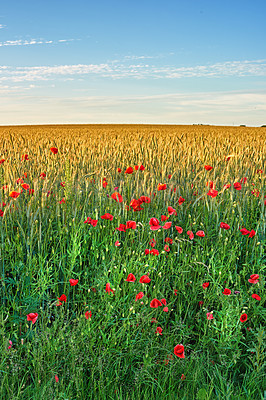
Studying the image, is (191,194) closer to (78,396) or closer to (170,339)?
(170,339)

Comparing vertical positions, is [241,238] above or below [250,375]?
above

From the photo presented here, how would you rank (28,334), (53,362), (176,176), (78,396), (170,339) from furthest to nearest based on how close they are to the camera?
(176,176), (170,339), (28,334), (53,362), (78,396)

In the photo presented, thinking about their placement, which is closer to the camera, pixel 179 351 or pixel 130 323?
pixel 179 351

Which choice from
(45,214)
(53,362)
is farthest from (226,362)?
(45,214)

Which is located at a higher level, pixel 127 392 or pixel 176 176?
pixel 176 176

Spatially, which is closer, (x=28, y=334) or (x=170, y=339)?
(x=28, y=334)

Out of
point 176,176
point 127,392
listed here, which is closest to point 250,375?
point 127,392

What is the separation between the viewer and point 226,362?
83.1 inches

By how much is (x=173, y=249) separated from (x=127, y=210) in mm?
568

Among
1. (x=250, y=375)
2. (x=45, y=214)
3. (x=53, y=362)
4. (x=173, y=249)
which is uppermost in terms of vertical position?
(x=45, y=214)

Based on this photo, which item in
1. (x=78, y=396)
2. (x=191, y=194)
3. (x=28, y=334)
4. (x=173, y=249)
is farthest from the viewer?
(x=191, y=194)

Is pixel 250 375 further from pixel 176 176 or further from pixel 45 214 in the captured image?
pixel 176 176

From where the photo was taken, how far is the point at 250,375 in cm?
217

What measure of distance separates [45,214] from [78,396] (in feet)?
4.96
